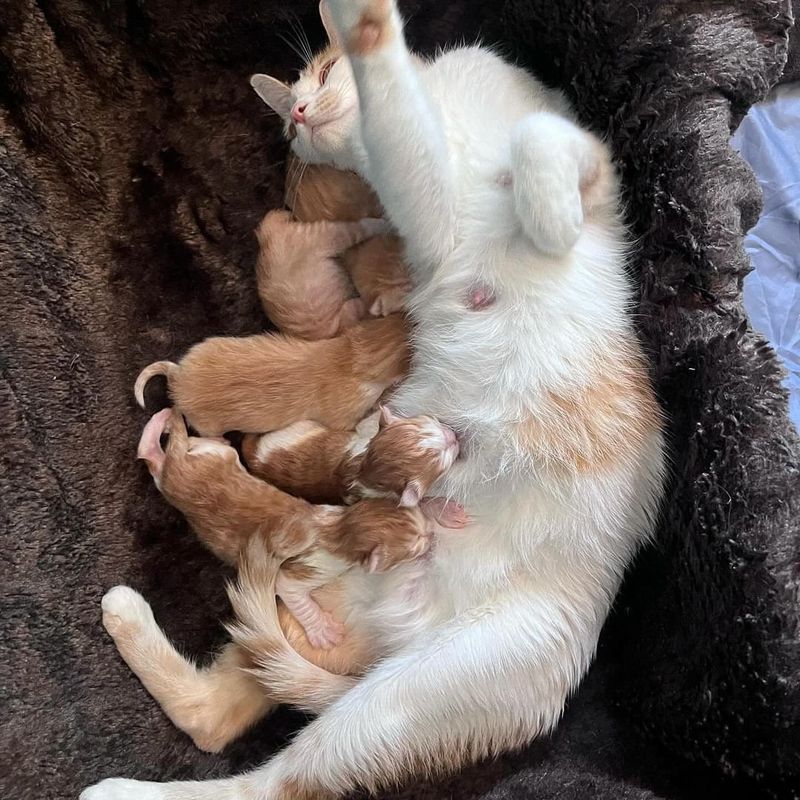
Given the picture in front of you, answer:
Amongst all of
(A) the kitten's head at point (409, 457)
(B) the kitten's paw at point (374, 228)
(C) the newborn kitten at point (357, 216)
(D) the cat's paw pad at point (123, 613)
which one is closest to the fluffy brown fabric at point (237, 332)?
(D) the cat's paw pad at point (123, 613)

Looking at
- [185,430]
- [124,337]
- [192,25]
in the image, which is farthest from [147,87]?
[185,430]

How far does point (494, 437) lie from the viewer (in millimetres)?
1228

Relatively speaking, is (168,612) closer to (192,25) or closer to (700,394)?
(700,394)

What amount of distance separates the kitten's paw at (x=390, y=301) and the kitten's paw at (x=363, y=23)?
449 millimetres

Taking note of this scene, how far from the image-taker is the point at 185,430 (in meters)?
1.40

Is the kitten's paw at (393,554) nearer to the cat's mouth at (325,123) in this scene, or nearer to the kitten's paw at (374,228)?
the kitten's paw at (374,228)

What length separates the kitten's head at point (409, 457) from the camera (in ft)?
3.88

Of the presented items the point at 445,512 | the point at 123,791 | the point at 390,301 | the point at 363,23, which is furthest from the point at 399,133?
the point at 123,791

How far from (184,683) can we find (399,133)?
946 mm

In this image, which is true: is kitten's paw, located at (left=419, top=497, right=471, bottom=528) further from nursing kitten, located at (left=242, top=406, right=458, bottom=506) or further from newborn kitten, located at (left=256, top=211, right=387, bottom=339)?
newborn kitten, located at (left=256, top=211, right=387, bottom=339)

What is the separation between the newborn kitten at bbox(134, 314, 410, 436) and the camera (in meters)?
1.34

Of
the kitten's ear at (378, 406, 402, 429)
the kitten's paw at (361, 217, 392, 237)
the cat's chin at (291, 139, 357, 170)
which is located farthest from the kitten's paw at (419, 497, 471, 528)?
the cat's chin at (291, 139, 357, 170)

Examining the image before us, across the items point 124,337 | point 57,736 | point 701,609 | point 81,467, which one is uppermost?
point 701,609

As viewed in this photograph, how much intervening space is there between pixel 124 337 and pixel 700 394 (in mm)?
1020
